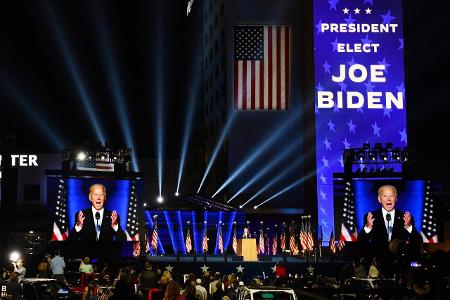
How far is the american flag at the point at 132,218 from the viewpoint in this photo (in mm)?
37481

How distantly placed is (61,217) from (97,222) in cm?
202

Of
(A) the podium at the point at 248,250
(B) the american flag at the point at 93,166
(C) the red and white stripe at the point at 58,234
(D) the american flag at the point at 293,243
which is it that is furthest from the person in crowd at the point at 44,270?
(D) the american flag at the point at 293,243

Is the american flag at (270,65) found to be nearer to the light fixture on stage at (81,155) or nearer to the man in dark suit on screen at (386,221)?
the man in dark suit on screen at (386,221)

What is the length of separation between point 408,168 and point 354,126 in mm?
5601

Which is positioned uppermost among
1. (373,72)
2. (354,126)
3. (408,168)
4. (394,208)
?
(373,72)

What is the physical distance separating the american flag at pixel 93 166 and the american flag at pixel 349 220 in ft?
46.6

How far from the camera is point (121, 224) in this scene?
1473 inches

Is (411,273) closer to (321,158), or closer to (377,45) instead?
(321,158)

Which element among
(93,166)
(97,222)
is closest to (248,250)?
(97,222)

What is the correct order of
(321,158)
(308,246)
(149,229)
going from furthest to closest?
(321,158) < (149,229) < (308,246)

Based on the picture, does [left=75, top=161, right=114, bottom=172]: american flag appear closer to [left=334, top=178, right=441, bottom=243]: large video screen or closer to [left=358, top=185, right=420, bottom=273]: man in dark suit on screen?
[left=334, top=178, right=441, bottom=243]: large video screen

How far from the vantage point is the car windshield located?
14.3 m

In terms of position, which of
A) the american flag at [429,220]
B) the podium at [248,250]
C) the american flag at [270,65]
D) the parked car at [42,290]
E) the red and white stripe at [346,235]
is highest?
the american flag at [270,65]

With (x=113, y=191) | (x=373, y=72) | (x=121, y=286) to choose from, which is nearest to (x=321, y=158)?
(x=373, y=72)
